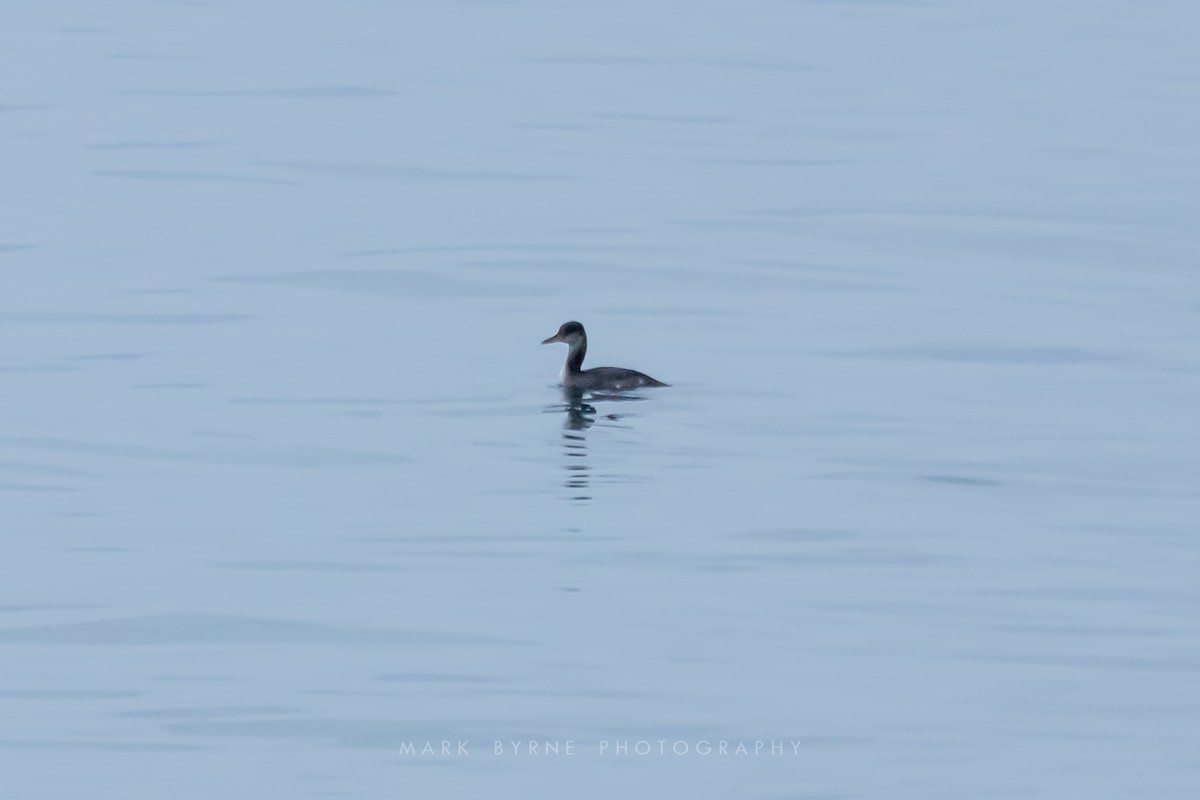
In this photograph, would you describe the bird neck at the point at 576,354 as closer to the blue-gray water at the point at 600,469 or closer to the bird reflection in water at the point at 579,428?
the bird reflection in water at the point at 579,428

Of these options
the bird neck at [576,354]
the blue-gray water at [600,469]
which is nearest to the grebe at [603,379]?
the bird neck at [576,354]

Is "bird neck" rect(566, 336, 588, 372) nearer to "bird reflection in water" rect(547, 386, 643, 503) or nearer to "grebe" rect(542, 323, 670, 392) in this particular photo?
"grebe" rect(542, 323, 670, 392)

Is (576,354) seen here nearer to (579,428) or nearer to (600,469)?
(579,428)

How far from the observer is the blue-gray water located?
32.8ft

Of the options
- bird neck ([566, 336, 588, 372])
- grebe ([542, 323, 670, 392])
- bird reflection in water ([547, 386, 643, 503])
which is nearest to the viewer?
bird reflection in water ([547, 386, 643, 503])

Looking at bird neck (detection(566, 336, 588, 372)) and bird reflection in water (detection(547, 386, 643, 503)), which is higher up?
bird neck (detection(566, 336, 588, 372))

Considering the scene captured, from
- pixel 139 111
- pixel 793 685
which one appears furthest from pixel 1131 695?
pixel 139 111

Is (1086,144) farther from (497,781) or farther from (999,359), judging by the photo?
(497,781)

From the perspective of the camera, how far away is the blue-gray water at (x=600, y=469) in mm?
10000

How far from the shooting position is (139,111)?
4144 cm

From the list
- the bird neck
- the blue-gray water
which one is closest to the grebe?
the bird neck

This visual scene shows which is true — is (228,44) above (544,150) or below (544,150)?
above

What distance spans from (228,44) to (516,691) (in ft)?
156

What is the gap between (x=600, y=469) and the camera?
15.2 m
